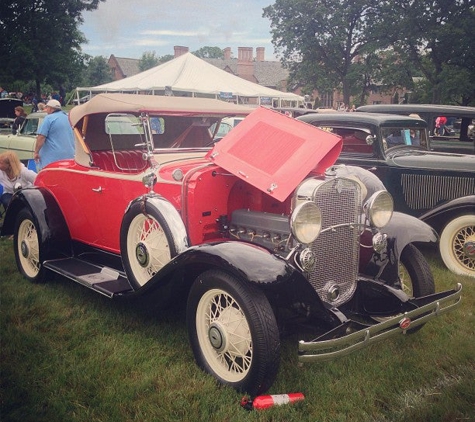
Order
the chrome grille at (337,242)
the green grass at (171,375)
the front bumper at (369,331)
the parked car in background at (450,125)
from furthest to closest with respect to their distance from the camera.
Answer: the parked car in background at (450,125) < the chrome grille at (337,242) < the green grass at (171,375) < the front bumper at (369,331)

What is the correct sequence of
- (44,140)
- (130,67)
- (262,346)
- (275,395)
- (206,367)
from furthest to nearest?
(130,67) < (44,140) < (206,367) < (275,395) < (262,346)

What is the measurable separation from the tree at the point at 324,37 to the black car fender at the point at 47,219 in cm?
993

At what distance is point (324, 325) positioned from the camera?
2645 millimetres

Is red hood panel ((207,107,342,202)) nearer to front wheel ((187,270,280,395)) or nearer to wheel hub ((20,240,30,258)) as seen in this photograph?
front wheel ((187,270,280,395))

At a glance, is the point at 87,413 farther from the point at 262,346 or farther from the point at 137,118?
the point at 137,118

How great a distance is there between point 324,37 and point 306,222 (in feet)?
53.0

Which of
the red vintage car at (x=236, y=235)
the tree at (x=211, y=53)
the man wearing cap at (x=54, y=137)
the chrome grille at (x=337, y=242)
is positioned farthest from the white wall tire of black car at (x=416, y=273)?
the tree at (x=211, y=53)

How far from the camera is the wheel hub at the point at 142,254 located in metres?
3.14

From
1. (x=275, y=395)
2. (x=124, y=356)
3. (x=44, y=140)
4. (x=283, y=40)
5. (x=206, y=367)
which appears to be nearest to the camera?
(x=275, y=395)

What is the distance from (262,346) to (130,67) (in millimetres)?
17658

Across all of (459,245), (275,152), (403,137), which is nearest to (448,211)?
(459,245)

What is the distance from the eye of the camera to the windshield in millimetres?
5328

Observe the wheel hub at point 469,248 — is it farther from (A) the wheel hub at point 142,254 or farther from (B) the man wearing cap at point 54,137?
(B) the man wearing cap at point 54,137

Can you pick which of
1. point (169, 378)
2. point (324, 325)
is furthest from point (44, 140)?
point (324, 325)
